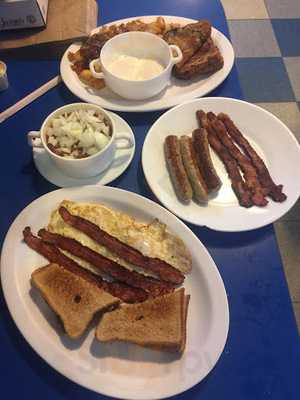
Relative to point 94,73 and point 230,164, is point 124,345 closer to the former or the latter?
point 230,164

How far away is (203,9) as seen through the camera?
2.06 meters

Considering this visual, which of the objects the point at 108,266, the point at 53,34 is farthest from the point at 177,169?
the point at 53,34

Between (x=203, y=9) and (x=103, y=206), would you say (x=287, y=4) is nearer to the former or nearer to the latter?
(x=203, y=9)

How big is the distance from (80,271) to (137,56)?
3.42 feet

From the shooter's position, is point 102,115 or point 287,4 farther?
point 287,4

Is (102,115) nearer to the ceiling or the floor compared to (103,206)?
nearer to the ceiling

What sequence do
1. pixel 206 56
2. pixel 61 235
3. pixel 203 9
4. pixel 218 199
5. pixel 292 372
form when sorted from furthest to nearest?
pixel 203 9 → pixel 206 56 → pixel 218 199 → pixel 61 235 → pixel 292 372

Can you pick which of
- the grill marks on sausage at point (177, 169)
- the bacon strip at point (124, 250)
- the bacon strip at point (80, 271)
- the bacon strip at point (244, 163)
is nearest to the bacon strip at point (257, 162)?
the bacon strip at point (244, 163)

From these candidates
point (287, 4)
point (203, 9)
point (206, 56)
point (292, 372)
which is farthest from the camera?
point (287, 4)

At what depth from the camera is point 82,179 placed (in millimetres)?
1415

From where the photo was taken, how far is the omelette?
124 centimetres

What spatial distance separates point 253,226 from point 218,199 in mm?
172

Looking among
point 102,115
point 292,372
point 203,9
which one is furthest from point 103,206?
point 203,9

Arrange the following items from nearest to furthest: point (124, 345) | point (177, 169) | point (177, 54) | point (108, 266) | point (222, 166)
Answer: point (124, 345)
point (108, 266)
point (177, 169)
point (222, 166)
point (177, 54)
